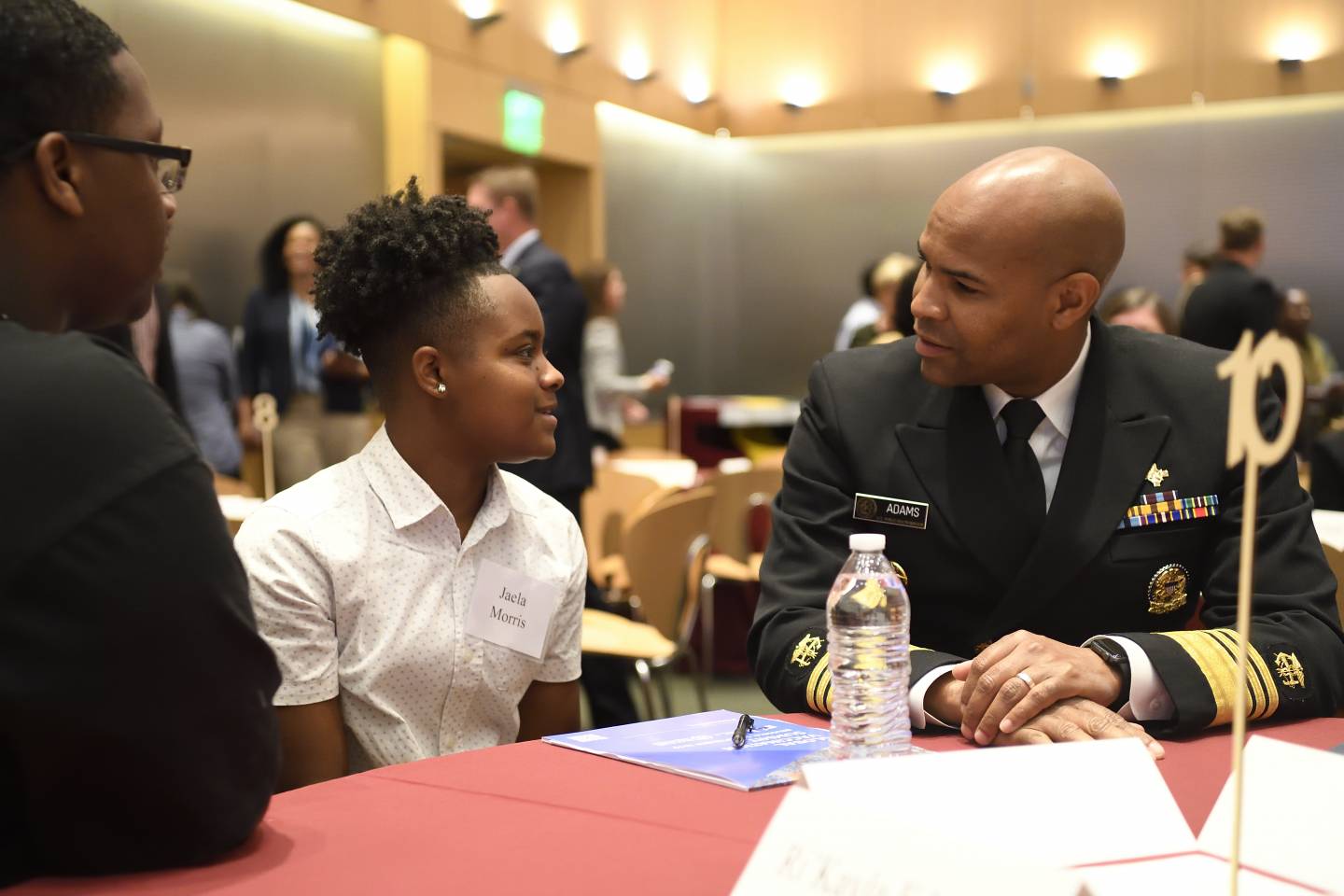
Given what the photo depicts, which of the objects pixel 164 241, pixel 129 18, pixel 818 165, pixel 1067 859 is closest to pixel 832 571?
pixel 1067 859

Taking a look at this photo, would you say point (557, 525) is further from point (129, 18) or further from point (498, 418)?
point (129, 18)

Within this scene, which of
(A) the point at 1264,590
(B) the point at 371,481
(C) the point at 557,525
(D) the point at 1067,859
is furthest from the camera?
(C) the point at 557,525

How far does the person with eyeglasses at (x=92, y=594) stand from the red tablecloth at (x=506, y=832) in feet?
0.18

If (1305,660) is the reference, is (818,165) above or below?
above

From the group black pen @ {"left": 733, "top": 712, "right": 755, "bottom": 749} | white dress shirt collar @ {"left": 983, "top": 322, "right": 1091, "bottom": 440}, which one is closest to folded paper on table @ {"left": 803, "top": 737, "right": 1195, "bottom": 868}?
black pen @ {"left": 733, "top": 712, "right": 755, "bottom": 749}

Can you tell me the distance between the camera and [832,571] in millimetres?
1775

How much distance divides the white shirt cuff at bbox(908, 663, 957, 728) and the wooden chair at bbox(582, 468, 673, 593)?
3205mm

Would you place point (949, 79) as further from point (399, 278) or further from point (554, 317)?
point (399, 278)

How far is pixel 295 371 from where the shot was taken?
5805 mm

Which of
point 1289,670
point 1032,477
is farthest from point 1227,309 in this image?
point 1289,670

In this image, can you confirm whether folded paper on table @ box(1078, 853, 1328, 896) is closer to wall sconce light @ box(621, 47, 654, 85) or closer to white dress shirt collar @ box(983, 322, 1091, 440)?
white dress shirt collar @ box(983, 322, 1091, 440)

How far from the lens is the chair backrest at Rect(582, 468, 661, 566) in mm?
4852

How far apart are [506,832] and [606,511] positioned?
12.4ft

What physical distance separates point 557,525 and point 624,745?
60 centimetres
